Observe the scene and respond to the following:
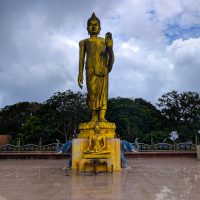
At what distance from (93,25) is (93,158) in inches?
156

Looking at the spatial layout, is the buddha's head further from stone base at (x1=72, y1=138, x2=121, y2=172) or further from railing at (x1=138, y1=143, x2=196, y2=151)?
railing at (x1=138, y1=143, x2=196, y2=151)

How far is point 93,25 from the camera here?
10.5m

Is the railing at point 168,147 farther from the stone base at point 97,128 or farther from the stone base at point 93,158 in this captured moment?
the stone base at point 93,158

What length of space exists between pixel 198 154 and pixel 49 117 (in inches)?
857

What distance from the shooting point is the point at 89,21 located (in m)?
10.5

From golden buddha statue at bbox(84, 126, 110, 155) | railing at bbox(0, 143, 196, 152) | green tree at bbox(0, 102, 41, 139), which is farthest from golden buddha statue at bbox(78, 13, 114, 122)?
green tree at bbox(0, 102, 41, 139)

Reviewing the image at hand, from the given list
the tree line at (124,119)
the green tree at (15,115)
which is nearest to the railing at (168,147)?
the tree line at (124,119)

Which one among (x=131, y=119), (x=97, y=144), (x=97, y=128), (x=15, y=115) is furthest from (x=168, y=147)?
(x=15, y=115)

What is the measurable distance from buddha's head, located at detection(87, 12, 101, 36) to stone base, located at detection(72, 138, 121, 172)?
10.7ft

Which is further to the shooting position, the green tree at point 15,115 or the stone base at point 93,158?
the green tree at point 15,115

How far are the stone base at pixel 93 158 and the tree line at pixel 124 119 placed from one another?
75.2 feet

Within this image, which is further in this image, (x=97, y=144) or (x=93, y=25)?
(x=93, y=25)

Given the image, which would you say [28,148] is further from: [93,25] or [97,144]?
[93,25]

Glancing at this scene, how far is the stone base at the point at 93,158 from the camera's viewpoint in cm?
937
